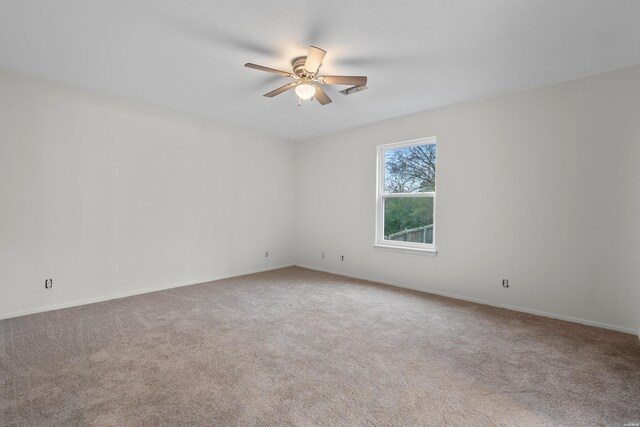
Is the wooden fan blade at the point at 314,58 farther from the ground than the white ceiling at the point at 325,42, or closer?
closer

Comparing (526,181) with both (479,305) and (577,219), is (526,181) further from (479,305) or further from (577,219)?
(479,305)

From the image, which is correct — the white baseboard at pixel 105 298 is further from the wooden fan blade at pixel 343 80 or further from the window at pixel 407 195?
the wooden fan blade at pixel 343 80

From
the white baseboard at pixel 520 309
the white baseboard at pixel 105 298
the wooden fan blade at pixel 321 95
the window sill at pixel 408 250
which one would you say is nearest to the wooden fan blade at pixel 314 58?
the wooden fan blade at pixel 321 95

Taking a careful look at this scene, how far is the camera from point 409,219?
15.1 ft

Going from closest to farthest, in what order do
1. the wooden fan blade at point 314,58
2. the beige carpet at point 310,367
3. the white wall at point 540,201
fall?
the beige carpet at point 310,367 → the wooden fan blade at point 314,58 → the white wall at point 540,201

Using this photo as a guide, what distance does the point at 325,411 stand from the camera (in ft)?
5.72

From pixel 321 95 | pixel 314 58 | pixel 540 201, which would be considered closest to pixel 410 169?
pixel 540 201

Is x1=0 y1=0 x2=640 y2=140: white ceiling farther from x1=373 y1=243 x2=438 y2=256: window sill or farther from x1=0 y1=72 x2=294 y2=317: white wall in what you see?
x1=373 y1=243 x2=438 y2=256: window sill

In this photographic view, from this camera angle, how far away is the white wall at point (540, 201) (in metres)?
2.91

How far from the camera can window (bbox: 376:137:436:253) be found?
4.36m

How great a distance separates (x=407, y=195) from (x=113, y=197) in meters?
3.90

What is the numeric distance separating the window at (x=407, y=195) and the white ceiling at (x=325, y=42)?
39.8 inches

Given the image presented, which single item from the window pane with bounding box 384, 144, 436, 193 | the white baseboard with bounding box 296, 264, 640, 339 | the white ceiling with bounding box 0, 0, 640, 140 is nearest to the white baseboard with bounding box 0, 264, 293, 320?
the white baseboard with bounding box 296, 264, 640, 339

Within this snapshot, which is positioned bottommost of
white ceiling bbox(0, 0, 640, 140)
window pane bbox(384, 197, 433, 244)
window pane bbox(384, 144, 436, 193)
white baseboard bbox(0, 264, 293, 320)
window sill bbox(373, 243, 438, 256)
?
white baseboard bbox(0, 264, 293, 320)
